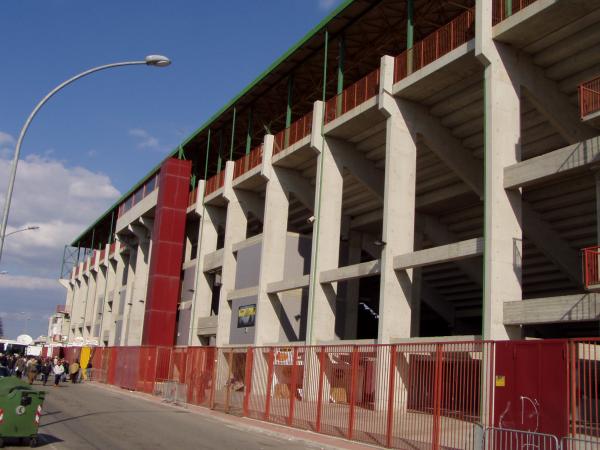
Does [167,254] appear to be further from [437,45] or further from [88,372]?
[437,45]

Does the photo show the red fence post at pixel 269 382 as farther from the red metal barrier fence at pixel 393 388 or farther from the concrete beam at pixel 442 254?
the concrete beam at pixel 442 254

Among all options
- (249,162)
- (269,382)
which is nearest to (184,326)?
(249,162)

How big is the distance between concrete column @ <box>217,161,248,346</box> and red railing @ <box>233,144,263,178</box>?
601 mm

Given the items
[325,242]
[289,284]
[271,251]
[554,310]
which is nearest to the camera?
[554,310]

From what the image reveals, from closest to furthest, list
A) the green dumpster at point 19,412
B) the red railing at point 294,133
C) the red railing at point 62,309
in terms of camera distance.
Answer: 1. the green dumpster at point 19,412
2. the red railing at point 294,133
3. the red railing at point 62,309

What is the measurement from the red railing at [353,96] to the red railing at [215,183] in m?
13.4

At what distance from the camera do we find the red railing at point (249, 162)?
38.2 m

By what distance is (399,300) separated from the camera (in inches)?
1000

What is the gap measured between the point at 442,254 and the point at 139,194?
38748 mm

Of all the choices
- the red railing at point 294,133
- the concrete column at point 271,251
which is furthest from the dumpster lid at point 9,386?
the red railing at point 294,133

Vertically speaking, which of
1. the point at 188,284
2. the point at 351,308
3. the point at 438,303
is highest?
the point at 188,284

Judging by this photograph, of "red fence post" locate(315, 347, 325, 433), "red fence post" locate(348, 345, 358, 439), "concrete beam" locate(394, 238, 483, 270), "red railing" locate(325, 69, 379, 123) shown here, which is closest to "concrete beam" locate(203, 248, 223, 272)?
"red railing" locate(325, 69, 379, 123)

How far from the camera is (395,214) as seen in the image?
85.4 feet

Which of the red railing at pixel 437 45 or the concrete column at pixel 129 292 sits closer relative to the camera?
the red railing at pixel 437 45
